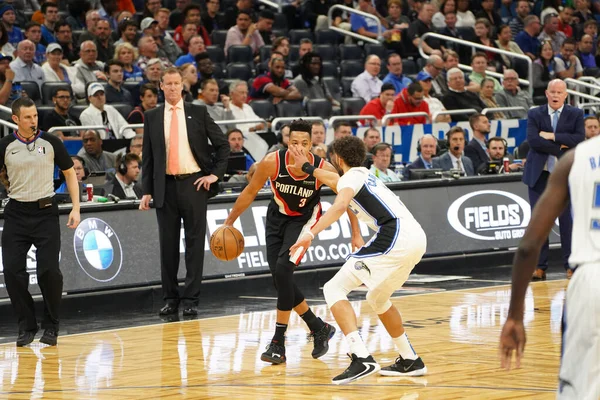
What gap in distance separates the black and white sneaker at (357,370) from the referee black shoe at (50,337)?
3.16 metres

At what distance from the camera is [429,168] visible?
15.5 m

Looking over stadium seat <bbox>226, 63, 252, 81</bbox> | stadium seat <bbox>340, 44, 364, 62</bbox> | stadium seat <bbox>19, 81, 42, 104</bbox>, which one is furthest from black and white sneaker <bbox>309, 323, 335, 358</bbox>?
stadium seat <bbox>340, 44, 364, 62</bbox>

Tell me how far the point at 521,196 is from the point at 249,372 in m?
7.86

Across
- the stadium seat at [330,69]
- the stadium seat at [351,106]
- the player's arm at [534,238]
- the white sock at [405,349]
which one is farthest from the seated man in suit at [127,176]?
the player's arm at [534,238]

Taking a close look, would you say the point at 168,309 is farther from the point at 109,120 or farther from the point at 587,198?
the point at 587,198

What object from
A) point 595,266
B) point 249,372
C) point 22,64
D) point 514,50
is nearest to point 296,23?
point 514,50

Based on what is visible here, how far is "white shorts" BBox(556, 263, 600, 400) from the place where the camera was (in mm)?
4125

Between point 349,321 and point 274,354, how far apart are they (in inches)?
38.0

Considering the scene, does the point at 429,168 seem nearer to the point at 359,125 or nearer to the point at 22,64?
the point at 359,125

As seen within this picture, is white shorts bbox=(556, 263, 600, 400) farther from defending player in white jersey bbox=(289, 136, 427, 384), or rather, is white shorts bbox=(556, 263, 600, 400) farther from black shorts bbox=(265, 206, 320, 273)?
black shorts bbox=(265, 206, 320, 273)

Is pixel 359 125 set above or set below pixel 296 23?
below

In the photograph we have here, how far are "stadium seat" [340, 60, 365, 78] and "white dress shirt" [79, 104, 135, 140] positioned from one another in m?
6.06

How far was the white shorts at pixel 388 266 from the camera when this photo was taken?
795cm

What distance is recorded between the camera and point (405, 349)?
802 cm
